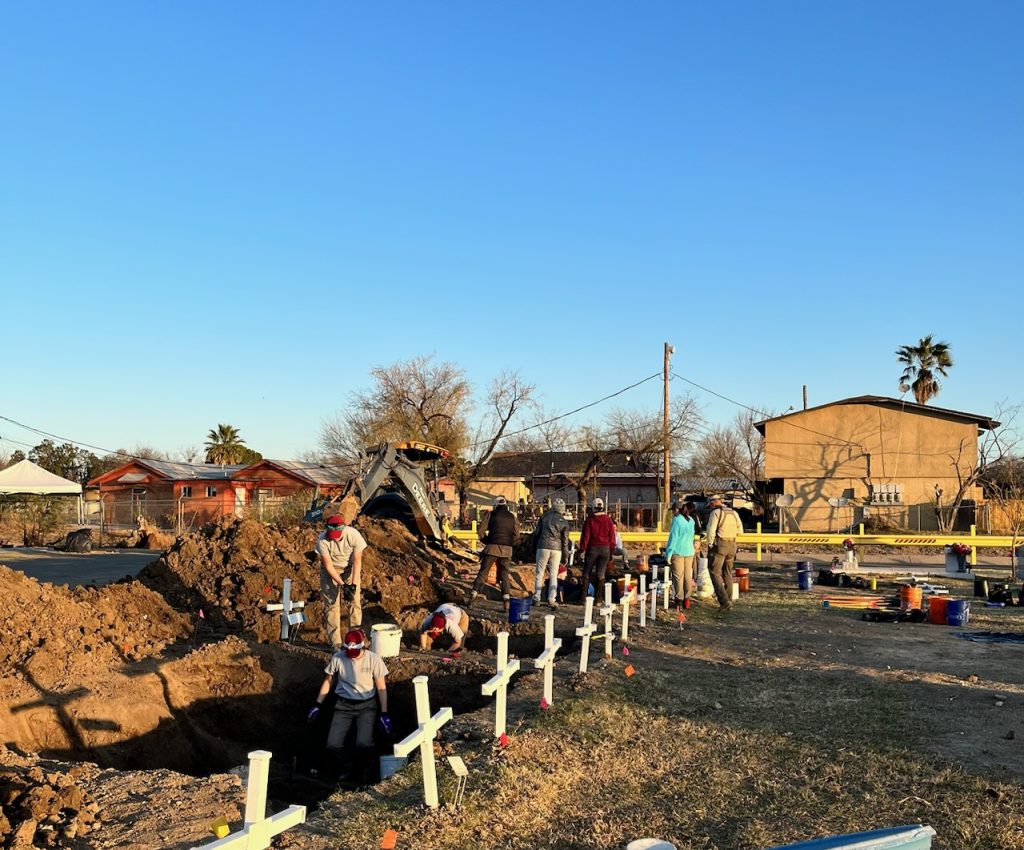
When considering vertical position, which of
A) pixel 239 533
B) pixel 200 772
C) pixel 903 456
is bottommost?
pixel 200 772

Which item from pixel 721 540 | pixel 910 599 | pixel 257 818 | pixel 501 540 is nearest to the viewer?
pixel 257 818

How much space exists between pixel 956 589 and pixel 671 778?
45.3 ft

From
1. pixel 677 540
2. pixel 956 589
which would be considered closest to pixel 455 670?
pixel 677 540

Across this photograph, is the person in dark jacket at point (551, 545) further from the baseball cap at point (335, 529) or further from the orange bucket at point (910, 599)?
the orange bucket at point (910, 599)

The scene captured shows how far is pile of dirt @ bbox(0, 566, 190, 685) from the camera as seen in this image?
28.6 feet

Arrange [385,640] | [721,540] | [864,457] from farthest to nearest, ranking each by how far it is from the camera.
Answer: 1. [864,457]
2. [721,540]
3. [385,640]

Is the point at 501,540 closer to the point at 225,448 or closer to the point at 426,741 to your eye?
the point at 426,741

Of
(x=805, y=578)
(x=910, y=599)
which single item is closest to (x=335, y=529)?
(x=910, y=599)

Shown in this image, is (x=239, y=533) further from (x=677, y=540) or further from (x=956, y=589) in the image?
(x=956, y=589)

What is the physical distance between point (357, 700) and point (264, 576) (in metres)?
6.24

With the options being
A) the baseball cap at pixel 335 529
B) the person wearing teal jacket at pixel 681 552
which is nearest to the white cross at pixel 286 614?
the baseball cap at pixel 335 529

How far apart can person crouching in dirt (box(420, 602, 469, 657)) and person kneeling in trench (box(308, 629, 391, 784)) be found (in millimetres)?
2241

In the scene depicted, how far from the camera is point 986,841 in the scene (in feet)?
15.4

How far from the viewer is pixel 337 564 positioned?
985cm
